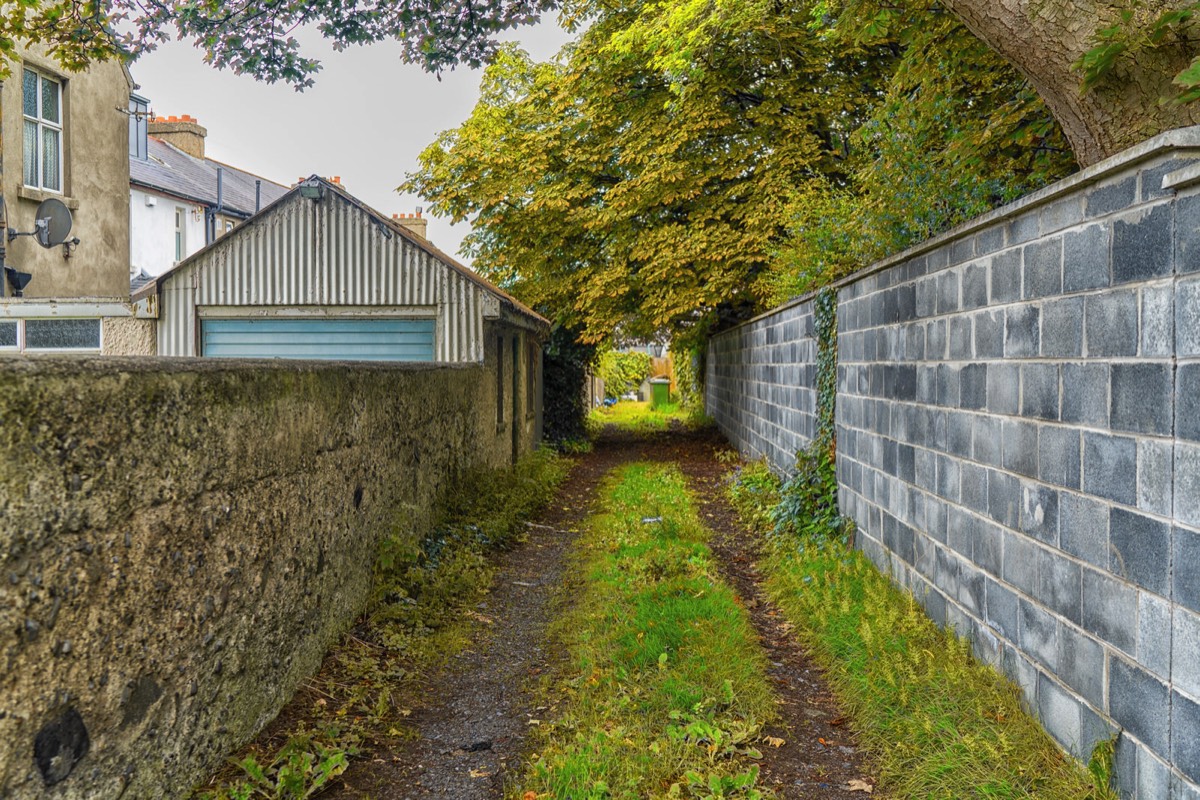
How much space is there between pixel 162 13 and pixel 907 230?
731cm

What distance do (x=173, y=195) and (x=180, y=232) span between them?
156 centimetres

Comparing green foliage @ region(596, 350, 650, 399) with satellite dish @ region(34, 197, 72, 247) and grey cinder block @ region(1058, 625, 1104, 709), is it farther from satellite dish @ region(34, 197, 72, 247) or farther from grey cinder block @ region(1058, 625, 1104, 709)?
grey cinder block @ region(1058, 625, 1104, 709)

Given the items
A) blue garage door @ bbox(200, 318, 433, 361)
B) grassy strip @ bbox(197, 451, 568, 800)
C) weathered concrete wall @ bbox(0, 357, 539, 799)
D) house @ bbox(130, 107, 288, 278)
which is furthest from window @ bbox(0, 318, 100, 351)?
house @ bbox(130, 107, 288, 278)

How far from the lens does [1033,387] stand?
3535 mm

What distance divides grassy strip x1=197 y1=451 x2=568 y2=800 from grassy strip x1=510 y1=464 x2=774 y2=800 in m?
0.75

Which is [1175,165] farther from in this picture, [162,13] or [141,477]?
[162,13]

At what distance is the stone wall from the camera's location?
2518 millimetres

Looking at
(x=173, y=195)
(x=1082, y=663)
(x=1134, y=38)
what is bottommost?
(x=1082, y=663)

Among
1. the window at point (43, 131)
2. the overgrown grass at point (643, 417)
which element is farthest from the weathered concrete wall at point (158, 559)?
the overgrown grass at point (643, 417)

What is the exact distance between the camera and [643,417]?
25969mm

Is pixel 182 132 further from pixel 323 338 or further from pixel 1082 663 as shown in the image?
pixel 1082 663

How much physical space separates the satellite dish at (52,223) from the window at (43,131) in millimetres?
1271

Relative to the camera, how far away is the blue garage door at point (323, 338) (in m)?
11.4

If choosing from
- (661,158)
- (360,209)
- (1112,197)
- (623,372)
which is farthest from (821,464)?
(623,372)
